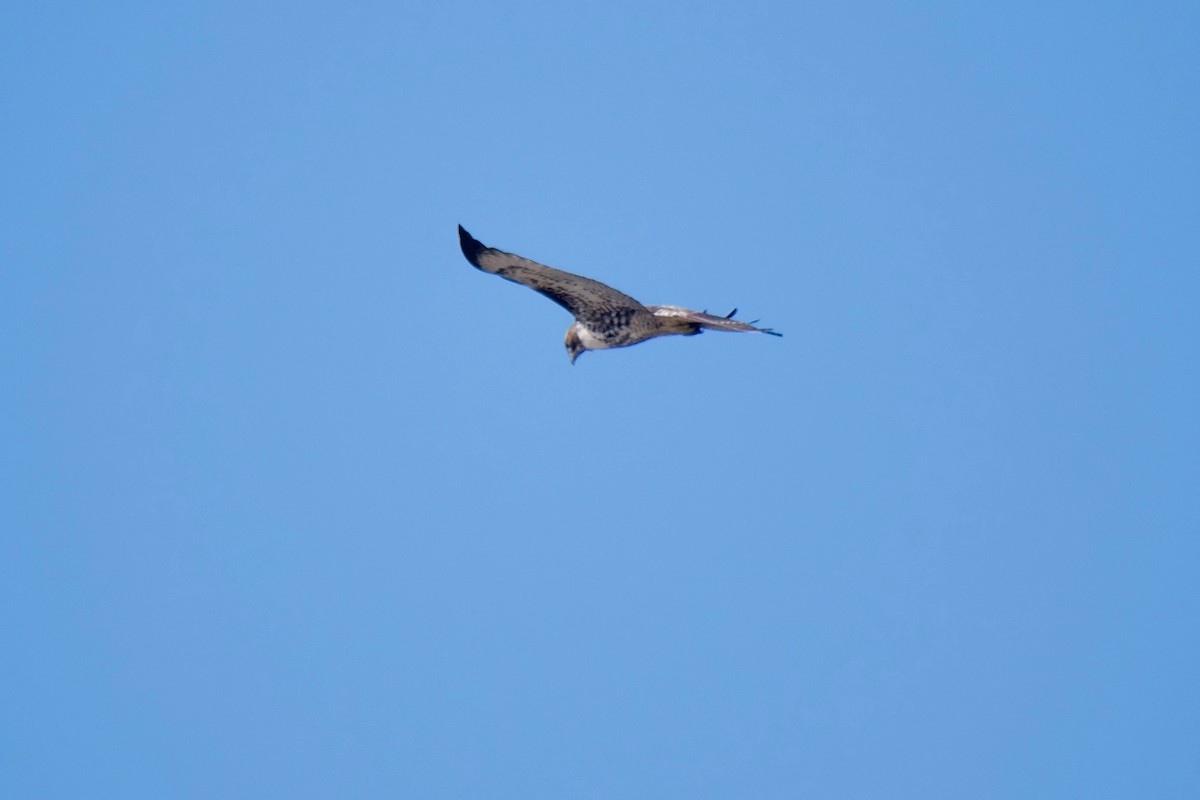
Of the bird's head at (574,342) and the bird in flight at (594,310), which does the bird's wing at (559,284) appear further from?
the bird's head at (574,342)

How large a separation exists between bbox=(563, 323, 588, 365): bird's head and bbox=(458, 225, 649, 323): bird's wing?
0.25 m

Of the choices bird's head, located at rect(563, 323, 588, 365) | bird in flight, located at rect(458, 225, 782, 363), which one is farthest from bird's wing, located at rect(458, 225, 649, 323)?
bird's head, located at rect(563, 323, 588, 365)

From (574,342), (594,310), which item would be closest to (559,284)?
(594,310)

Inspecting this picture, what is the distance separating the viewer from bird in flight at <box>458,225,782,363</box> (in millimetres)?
11836

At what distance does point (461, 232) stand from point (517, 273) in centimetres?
82

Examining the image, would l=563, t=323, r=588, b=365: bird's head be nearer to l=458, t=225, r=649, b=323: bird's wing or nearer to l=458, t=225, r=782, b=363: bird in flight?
l=458, t=225, r=782, b=363: bird in flight

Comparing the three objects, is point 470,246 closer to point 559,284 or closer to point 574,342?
point 559,284

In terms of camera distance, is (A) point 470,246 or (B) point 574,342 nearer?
(A) point 470,246

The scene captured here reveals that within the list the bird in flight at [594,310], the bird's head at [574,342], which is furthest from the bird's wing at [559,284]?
the bird's head at [574,342]

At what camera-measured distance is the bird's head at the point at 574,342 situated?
13434mm

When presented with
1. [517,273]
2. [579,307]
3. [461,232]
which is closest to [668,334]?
[579,307]

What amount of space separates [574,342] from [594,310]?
0.76 meters

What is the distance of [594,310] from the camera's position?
42.3 ft

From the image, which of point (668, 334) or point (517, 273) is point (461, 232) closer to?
point (517, 273)
